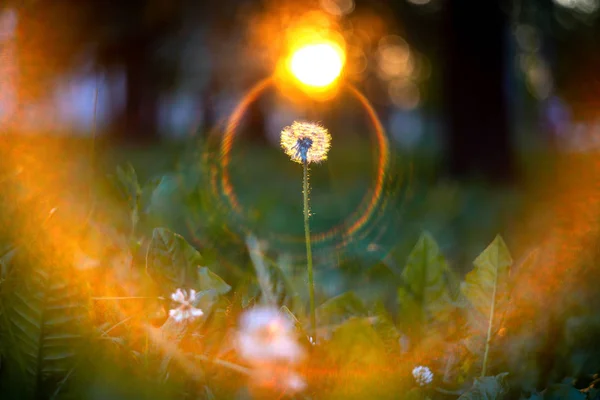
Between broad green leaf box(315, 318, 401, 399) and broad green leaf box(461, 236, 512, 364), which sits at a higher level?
broad green leaf box(461, 236, 512, 364)

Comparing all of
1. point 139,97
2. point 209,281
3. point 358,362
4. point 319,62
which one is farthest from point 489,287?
point 139,97

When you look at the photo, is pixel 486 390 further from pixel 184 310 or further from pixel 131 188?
pixel 131 188

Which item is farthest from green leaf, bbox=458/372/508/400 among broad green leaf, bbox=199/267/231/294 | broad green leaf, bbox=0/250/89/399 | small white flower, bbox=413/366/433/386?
broad green leaf, bbox=0/250/89/399

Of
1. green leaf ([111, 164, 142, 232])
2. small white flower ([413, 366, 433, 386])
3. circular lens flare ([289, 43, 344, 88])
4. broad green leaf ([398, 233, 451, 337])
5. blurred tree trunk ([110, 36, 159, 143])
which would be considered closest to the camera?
small white flower ([413, 366, 433, 386])

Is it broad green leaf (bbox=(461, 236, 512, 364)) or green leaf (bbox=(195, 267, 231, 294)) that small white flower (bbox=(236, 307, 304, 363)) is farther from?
broad green leaf (bbox=(461, 236, 512, 364))

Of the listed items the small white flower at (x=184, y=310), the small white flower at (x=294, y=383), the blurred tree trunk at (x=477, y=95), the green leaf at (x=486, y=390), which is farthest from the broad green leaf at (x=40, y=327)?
the blurred tree trunk at (x=477, y=95)
